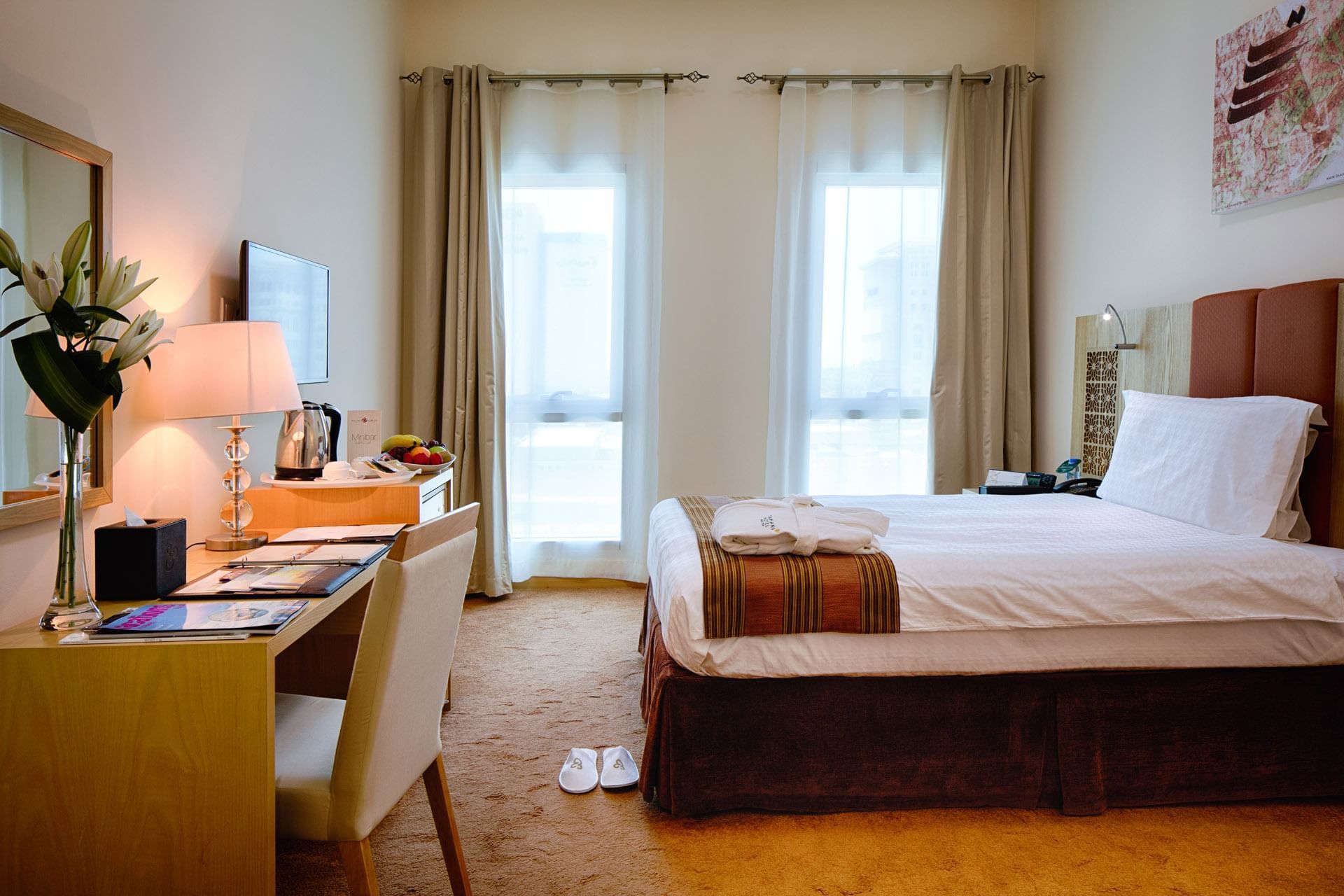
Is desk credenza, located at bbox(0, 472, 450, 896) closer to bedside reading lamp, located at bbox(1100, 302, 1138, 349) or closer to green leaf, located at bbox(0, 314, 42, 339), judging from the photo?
green leaf, located at bbox(0, 314, 42, 339)

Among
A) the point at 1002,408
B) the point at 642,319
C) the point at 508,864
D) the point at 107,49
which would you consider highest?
the point at 107,49

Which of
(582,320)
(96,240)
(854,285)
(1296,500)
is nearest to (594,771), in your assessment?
(96,240)

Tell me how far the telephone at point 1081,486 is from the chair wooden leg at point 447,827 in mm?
2874

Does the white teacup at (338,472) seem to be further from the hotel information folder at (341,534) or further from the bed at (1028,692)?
the bed at (1028,692)

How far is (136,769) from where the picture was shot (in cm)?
144

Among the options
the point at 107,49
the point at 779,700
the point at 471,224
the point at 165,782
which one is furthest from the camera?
the point at 471,224

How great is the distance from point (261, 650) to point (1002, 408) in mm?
3948

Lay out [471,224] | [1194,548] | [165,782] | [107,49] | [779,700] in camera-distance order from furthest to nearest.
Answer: [471,224]
[1194,548]
[779,700]
[107,49]
[165,782]

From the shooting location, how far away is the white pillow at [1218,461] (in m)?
2.57

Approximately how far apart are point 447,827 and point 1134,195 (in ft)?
12.0

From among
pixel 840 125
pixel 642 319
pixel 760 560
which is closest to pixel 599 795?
pixel 760 560

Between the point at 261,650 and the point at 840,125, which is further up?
the point at 840,125

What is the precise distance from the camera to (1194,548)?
2.40 meters

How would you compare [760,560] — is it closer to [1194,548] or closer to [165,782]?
[1194,548]
